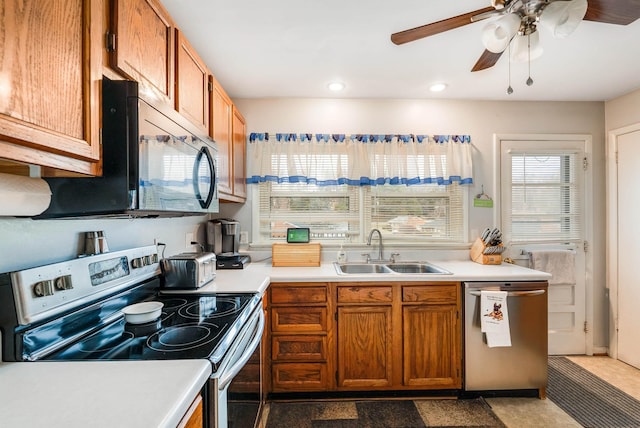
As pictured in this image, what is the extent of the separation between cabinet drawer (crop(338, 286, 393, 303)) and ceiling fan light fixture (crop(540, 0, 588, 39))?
5.31 ft

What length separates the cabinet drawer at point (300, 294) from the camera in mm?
2143

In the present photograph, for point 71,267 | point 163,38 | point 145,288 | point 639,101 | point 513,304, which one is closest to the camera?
point 71,267

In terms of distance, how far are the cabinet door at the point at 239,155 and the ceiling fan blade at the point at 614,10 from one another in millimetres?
2089

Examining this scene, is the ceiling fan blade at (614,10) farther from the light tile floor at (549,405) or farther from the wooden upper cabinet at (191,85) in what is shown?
the light tile floor at (549,405)

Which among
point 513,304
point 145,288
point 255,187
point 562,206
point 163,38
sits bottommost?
point 513,304

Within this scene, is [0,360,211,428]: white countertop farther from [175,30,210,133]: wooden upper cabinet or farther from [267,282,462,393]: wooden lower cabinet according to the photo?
[267,282,462,393]: wooden lower cabinet

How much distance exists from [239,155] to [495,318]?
2219 mm

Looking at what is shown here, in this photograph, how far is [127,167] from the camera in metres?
0.92

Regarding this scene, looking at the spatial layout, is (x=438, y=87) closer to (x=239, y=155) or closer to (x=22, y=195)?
(x=239, y=155)

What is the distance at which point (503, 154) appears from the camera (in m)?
2.83

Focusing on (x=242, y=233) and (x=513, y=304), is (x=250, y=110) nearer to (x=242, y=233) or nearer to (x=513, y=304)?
(x=242, y=233)

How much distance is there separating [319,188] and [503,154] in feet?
5.58

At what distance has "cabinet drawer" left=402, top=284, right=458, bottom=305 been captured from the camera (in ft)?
7.08

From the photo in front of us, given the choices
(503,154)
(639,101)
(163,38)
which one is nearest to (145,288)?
(163,38)
